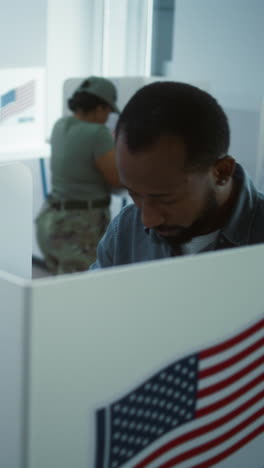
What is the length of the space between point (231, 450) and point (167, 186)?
433 mm

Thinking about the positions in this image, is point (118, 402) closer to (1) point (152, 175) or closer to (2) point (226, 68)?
(1) point (152, 175)

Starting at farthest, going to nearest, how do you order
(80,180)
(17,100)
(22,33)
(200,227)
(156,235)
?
(22,33)
(17,100)
(80,180)
(156,235)
(200,227)

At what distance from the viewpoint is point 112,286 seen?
0.58 metres

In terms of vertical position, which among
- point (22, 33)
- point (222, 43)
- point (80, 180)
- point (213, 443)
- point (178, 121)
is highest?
point (178, 121)

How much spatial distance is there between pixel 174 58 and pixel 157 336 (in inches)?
155

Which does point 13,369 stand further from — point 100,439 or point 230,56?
point 230,56

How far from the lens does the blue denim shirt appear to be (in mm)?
1185

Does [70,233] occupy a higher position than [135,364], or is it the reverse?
[135,364]

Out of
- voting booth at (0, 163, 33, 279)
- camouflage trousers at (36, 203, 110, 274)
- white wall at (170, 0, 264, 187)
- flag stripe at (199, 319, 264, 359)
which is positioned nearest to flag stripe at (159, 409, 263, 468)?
flag stripe at (199, 319, 264, 359)

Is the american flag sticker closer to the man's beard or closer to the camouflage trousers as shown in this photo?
the man's beard

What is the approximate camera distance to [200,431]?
0.74 metres

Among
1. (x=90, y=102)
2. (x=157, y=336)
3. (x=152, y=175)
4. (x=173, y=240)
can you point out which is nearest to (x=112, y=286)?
(x=157, y=336)

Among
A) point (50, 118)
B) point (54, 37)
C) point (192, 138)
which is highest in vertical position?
point (192, 138)

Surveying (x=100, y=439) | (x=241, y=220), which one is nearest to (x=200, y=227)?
(x=241, y=220)
